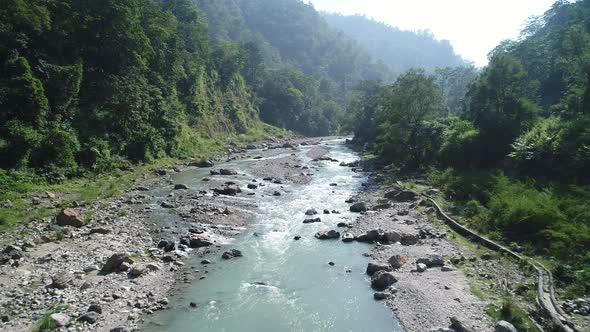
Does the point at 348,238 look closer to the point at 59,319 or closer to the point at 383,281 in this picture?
the point at 383,281

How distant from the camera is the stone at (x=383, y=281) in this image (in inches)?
719

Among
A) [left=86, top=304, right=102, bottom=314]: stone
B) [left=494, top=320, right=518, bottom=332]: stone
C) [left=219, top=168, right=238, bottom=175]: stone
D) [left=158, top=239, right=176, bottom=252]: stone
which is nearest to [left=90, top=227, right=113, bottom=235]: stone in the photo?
[left=158, top=239, right=176, bottom=252]: stone

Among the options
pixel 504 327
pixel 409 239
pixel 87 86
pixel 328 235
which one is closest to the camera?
pixel 504 327

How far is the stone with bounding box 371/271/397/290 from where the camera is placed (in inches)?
719

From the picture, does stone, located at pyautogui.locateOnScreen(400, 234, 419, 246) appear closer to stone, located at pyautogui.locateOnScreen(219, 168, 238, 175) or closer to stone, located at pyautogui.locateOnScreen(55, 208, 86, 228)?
stone, located at pyautogui.locateOnScreen(55, 208, 86, 228)

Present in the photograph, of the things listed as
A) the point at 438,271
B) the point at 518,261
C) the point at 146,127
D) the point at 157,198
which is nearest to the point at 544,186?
the point at 518,261

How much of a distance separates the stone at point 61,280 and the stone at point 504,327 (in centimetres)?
1645

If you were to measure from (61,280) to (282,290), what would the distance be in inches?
367

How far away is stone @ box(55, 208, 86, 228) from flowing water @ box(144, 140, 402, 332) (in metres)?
7.41

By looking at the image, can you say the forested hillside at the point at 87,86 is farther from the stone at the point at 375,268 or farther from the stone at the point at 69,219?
the stone at the point at 375,268

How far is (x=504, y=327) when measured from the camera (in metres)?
13.2

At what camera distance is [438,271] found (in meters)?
19.2

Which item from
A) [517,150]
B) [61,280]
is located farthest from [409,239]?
[61,280]

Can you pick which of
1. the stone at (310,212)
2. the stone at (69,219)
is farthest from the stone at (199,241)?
the stone at (310,212)
